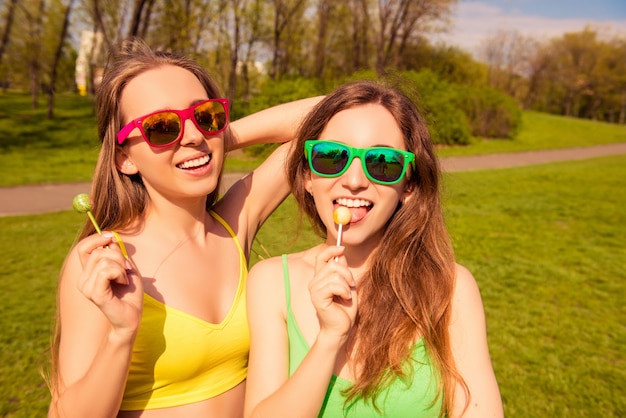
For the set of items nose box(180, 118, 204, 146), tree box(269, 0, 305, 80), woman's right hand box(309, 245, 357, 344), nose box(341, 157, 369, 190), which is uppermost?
tree box(269, 0, 305, 80)

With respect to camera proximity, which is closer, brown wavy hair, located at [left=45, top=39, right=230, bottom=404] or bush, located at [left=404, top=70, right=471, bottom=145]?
brown wavy hair, located at [left=45, top=39, right=230, bottom=404]

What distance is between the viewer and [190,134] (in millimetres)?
1895

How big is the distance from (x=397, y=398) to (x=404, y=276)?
450 mm

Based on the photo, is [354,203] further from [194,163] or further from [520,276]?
[520,276]

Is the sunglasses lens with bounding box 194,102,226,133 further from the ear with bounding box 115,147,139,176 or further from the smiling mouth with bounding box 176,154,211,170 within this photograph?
the ear with bounding box 115,147,139,176

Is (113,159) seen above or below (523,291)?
above

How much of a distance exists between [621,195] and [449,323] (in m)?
13.6

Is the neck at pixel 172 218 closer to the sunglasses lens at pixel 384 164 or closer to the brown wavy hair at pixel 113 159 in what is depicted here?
the brown wavy hair at pixel 113 159

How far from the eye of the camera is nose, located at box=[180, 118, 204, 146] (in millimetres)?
1892

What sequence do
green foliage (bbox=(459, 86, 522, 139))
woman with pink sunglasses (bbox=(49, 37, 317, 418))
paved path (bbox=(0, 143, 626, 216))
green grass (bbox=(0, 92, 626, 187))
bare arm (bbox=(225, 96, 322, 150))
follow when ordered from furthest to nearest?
green foliage (bbox=(459, 86, 522, 139)), green grass (bbox=(0, 92, 626, 187)), paved path (bbox=(0, 143, 626, 216)), bare arm (bbox=(225, 96, 322, 150)), woman with pink sunglasses (bbox=(49, 37, 317, 418))

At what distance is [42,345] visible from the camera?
4.69m

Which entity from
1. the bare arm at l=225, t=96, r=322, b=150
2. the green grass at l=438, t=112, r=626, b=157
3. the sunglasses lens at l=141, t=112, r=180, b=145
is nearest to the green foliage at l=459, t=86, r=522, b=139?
the green grass at l=438, t=112, r=626, b=157

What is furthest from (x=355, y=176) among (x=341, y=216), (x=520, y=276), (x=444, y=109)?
(x=444, y=109)

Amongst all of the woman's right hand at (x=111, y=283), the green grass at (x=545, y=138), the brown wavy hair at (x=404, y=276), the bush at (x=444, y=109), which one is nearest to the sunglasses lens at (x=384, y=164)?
the brown wavy hair at (x=404, y=276)
